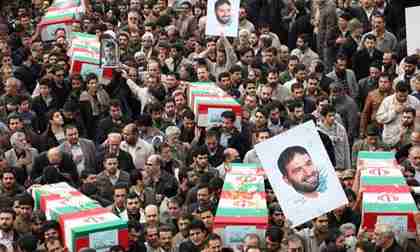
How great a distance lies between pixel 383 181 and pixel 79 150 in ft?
14.0

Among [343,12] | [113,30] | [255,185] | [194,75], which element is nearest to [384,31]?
[343,12]

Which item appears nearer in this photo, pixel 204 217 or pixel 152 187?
pixel 204 217

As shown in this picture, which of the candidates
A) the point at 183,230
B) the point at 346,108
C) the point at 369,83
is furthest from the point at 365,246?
the point at 369,83

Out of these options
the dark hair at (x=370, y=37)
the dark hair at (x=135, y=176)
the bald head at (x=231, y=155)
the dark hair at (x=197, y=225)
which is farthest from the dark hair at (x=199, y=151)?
the dark hair at (x=370, y=37)

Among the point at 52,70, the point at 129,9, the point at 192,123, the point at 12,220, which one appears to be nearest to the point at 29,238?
the point at 12,220

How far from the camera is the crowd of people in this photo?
613 inches

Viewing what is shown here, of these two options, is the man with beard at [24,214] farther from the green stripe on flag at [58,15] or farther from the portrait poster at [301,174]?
the green stripe on flag at [58,15]

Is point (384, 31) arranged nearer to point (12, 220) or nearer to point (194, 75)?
point (194, 75)

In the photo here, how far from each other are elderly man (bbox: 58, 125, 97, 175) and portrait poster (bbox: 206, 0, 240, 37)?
13.1 ft

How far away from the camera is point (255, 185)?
52.6 ft

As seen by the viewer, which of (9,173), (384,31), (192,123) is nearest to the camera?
(9,173)

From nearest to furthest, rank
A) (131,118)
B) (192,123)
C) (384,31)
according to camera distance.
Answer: (192,123) < (131,118) < (384,31)

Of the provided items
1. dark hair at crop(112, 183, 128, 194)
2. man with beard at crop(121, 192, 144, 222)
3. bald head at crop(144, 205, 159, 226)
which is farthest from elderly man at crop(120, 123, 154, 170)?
bald head at crop(144, 205, 159, 226)

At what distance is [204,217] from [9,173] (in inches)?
104
